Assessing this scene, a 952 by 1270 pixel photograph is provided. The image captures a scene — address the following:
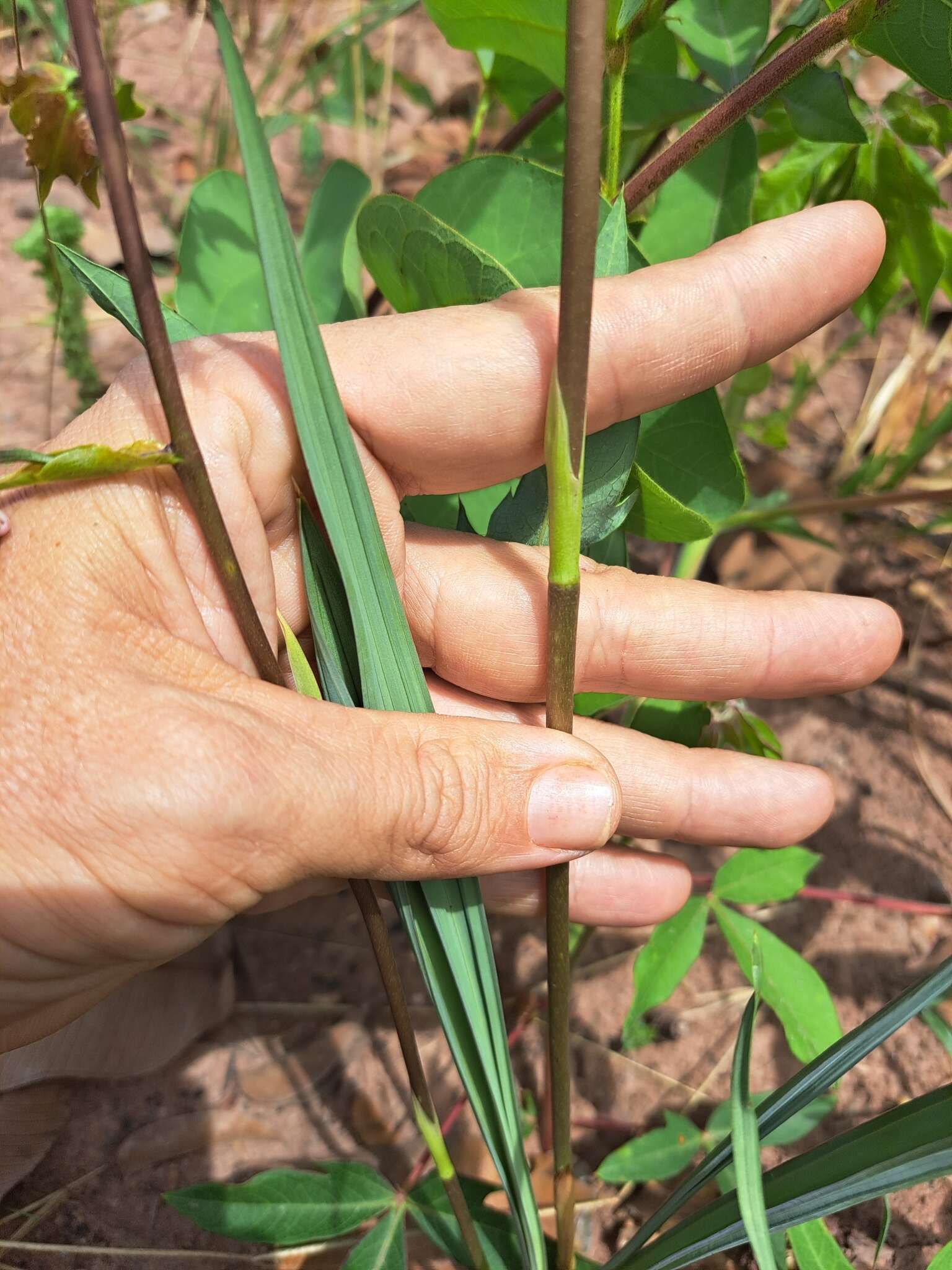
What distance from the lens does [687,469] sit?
1.22 meters

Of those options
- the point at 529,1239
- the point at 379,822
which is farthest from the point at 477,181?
the point at 529,1239

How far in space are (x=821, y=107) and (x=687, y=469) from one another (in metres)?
0.41

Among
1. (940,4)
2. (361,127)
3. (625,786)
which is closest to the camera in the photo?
(940,4)

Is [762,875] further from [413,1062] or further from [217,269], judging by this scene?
[217,269]

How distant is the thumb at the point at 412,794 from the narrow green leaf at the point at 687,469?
30cm

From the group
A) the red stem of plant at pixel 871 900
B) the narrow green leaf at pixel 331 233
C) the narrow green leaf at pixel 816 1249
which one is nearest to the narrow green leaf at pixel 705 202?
the narrow green leaf at pixel 331 233

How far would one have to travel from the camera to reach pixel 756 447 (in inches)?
90.0

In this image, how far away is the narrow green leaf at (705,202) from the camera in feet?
3.86

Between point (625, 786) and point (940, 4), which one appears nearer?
point (940, 4)

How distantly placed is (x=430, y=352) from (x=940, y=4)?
21.6 inches

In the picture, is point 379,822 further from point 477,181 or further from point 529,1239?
point 477,181

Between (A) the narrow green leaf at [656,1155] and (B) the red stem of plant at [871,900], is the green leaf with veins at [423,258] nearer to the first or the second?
(B) the red stem of plant at [871,900]

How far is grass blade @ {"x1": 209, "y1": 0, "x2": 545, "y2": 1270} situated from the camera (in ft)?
2.44

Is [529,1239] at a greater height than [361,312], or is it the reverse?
[361,312]
